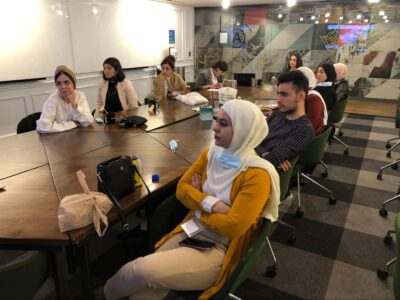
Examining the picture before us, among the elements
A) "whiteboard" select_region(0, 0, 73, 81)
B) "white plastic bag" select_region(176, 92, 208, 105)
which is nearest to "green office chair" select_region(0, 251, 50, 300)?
"white plastic bag" select_region(176, 92, 208, 105)

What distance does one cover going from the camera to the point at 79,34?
5.44 meters

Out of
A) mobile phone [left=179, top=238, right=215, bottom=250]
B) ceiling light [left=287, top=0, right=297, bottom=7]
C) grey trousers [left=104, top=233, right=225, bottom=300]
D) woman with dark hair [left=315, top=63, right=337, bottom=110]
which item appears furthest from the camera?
ceiling light [left=287, top=0, right=297, bottom=7]

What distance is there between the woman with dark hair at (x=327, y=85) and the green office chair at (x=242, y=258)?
2.67m

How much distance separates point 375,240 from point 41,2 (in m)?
5.37

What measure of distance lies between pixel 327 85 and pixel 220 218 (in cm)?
290

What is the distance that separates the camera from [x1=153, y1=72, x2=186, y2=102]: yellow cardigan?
4.23 metres

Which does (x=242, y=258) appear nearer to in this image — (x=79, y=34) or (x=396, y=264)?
(x=396, y=264)

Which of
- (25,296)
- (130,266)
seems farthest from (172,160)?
(25,296)

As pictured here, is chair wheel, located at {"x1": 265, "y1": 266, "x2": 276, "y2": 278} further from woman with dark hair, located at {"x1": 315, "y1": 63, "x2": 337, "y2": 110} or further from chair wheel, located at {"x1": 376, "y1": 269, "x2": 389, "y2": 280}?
woman with dark hair, located at {"x1": 315, "y1": 63, "x2": 337, "y2": 110}

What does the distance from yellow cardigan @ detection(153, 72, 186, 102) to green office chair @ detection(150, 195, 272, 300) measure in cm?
269

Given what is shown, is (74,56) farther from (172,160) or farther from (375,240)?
(375,240)

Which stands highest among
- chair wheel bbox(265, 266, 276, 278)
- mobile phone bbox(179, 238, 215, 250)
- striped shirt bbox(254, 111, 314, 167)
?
striped shirt bbox(254, 111, 314, 167)

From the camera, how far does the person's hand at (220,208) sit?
1391 mm

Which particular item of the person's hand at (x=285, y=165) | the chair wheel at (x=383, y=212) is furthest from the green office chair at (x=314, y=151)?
the chair wheel at (x=383, y=212)
